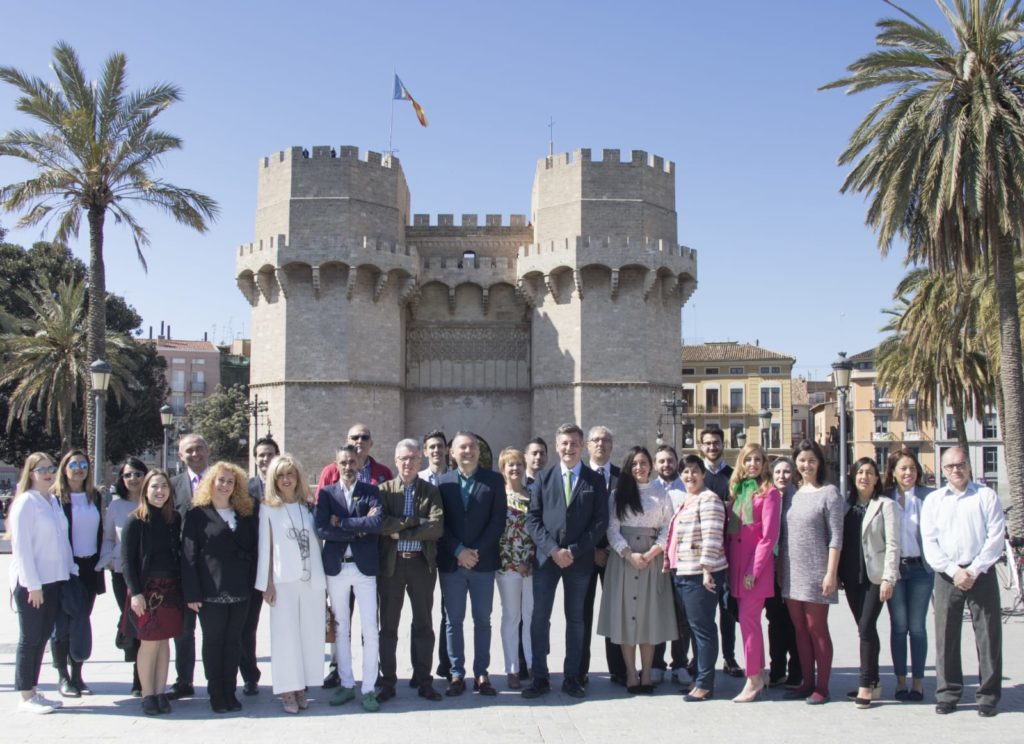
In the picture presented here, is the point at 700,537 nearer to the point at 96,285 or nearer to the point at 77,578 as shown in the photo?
the point at 77,578

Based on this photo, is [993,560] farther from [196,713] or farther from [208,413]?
[208,413]

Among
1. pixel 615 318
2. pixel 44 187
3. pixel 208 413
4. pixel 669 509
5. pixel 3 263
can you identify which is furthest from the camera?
pixel 208 413

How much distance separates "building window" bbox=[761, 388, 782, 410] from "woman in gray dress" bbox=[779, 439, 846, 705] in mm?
45694

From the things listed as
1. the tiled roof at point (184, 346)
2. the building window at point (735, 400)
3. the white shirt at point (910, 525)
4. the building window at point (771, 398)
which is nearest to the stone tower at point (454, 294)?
the white shirt at point (910, 525)

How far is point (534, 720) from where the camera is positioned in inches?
248

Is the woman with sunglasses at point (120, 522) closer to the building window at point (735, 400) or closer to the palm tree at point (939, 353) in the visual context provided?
the palm tree at point (939, 353)

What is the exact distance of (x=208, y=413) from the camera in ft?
154

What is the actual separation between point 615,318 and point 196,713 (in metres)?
21.7

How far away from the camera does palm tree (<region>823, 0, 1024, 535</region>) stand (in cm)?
1277

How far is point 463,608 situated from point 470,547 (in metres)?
0.52

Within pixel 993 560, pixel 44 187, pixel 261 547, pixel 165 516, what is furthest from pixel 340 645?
pixel 44 187

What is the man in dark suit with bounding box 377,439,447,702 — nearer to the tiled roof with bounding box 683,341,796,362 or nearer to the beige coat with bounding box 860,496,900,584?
the beige coat with bounding box 860,496,900,584

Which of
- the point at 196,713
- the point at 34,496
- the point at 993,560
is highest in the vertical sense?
the point at 34,496

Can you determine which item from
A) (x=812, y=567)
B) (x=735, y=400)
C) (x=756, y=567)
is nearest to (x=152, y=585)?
(x=756, y=567)
